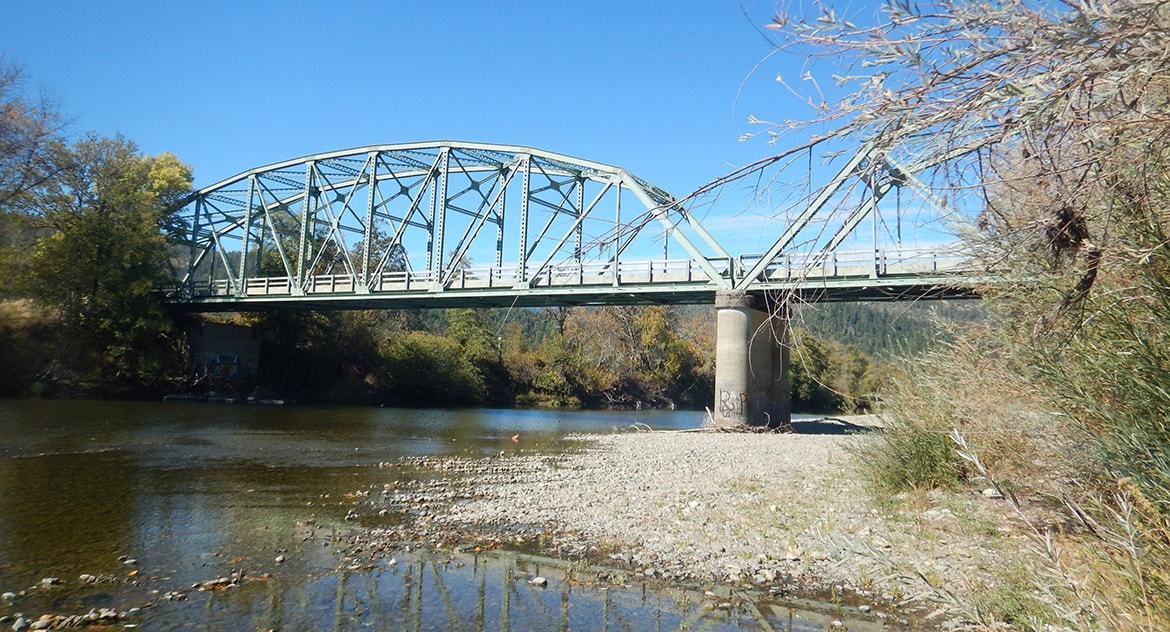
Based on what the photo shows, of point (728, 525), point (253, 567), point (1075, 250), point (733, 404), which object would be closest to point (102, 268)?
point (733, 404)

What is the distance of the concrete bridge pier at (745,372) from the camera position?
26.9m

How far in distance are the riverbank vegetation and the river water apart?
224cm

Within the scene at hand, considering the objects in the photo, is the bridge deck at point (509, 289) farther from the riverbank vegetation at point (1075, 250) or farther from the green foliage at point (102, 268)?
the riverbank vegetation at point (1075, 250)

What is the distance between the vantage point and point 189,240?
1992 inches

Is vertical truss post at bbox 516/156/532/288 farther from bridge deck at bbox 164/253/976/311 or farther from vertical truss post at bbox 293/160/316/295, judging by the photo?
vertical truss post at bbox 293/160/316/295

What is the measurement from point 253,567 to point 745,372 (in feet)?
72.9

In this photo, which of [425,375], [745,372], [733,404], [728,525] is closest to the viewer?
[728,525]

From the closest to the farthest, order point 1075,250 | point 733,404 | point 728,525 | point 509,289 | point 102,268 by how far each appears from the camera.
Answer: point 1075,250
point 728,525
point 733,404
point 509,289
point 102,268

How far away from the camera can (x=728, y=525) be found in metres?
8.52

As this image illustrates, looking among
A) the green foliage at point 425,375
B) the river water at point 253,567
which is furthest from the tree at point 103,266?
the river water at point 253,567

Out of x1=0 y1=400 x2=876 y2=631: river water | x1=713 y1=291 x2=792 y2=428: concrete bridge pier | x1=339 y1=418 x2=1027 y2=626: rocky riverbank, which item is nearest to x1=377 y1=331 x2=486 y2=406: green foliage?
x1=713 y1=291 x2=792 y2=428: concrete bridge pier

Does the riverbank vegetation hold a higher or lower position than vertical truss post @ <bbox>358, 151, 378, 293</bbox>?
lower

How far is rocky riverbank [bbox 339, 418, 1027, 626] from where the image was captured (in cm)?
615

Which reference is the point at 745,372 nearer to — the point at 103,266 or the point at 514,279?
the point at 514,279
